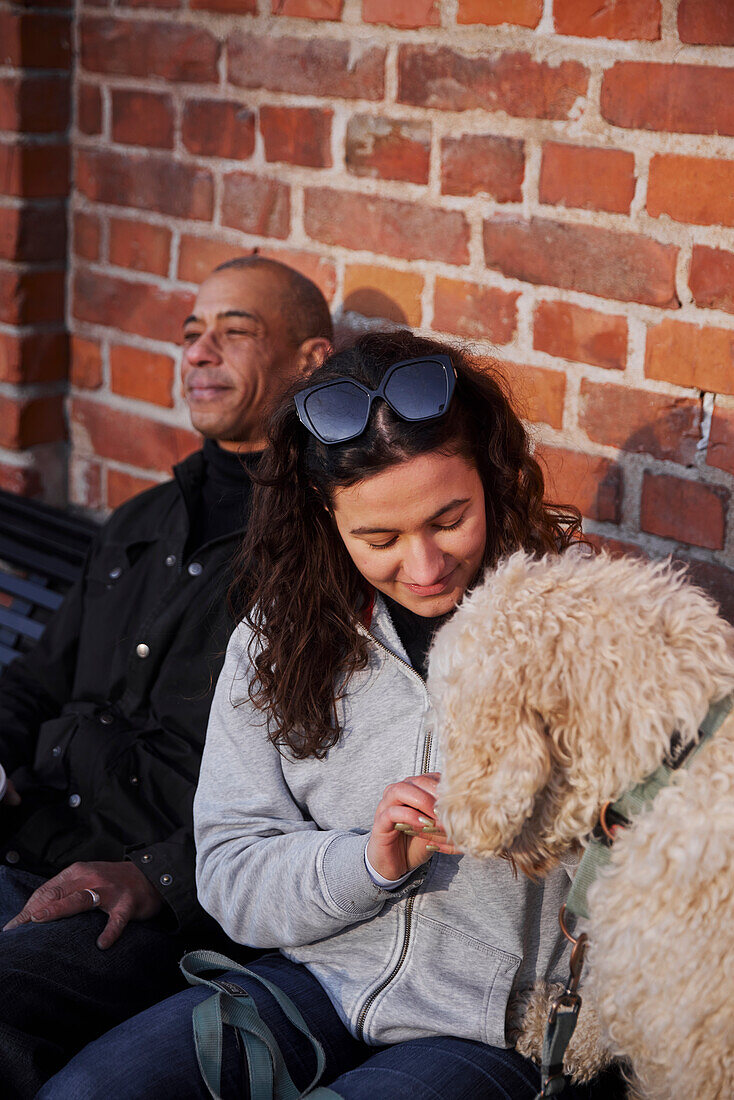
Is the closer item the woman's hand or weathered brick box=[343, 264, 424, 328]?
the woman's hand

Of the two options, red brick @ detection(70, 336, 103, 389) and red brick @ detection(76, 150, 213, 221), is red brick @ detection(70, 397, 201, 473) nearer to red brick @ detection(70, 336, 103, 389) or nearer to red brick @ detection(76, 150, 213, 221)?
red brick @ detection(70, 336, 103, 389)

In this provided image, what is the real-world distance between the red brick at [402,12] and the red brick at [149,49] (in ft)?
1.69

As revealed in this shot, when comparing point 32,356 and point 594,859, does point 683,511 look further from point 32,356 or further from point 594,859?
point 32,356

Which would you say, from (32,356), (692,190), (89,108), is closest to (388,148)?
(692,190)

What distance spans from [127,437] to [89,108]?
95cm

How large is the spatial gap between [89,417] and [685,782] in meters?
2.48

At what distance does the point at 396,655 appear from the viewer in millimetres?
1896

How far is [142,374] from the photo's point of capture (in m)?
3.22

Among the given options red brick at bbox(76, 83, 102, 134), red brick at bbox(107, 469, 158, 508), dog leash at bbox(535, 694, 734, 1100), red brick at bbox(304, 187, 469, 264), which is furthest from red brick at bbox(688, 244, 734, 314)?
red brick at bbox(76, 83, 102, 134)

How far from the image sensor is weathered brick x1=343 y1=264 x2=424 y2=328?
258 centimetres

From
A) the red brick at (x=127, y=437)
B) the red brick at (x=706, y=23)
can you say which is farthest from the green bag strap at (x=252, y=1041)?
the red brick at (x=706, y=23)

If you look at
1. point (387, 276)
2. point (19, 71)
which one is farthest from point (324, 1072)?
point (19, 71)

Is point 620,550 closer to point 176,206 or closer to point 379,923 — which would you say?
point 379,923

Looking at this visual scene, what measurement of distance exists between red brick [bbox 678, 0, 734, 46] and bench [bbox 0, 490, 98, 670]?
1957mm
